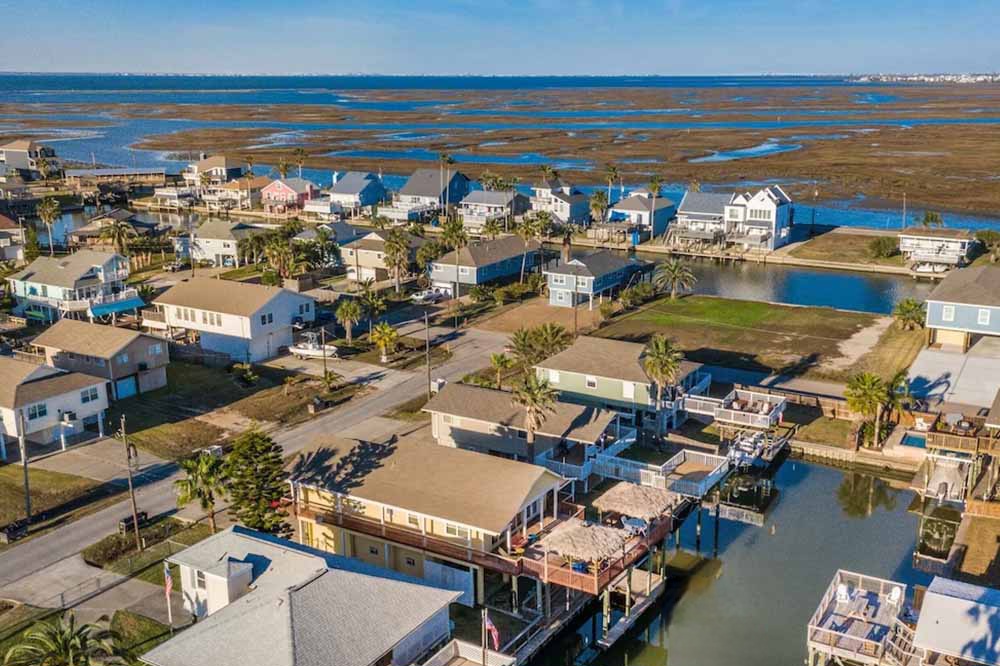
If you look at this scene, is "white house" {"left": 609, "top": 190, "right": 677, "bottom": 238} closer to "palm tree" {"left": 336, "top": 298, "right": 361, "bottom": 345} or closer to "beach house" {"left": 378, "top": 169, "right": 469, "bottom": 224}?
"beach house" {"left": 378, "top": 169, "right": 469, "bottom": 224}

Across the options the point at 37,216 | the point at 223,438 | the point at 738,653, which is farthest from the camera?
the point at 37,216

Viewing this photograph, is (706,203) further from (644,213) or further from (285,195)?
(285,195)

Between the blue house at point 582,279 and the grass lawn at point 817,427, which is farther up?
the blue house at point 582,279

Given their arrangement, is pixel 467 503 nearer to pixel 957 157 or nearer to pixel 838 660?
pixel 838 660

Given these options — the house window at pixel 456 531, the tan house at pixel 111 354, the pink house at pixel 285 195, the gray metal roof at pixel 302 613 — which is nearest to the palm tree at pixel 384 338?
the tan house at pixel 111 354

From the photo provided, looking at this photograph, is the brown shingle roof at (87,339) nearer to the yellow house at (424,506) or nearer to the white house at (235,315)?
the white house at (235,315)

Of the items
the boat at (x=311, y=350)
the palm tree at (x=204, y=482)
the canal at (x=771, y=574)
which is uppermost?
the palm tree at (x=204, y=482)

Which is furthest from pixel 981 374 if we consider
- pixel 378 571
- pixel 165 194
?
pixel 165 194
